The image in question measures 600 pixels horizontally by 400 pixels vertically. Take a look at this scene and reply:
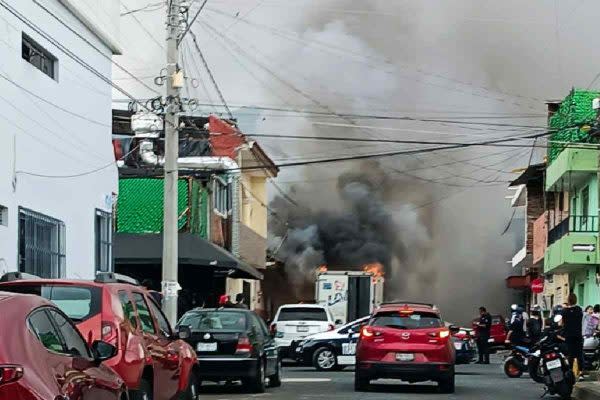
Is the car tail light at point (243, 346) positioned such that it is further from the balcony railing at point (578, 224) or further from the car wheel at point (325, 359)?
Result: the balcony railing at point (578, 224)

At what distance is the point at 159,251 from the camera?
33906mm

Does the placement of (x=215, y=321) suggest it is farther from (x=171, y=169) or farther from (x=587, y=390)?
(x=171, y=169)

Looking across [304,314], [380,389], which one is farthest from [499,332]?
[380,389]

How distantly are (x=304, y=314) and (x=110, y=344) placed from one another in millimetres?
22566

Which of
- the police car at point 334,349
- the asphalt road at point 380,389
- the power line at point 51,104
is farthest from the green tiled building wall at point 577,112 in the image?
the power line at point 51,104

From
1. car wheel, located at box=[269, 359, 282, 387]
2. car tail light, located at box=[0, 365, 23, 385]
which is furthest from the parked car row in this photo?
car wheel, located at box=[269, 359, 282, 387]

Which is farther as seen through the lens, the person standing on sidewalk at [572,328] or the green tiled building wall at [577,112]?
the green tiled building wall at [577,112]

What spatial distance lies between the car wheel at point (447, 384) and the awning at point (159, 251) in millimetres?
13278

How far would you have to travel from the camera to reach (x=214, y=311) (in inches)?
792

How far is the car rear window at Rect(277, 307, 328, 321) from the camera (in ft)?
105

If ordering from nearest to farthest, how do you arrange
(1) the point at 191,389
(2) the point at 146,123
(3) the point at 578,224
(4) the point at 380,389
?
(1) the point at 191,389, (4) the point at 380,389, (2) the point at 146,123, (3) the point at 578,224

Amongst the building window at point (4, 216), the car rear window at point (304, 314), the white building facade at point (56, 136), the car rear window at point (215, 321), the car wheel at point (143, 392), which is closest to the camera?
the car wheel at point (143, 392)

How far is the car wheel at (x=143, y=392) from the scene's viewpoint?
36.9ft

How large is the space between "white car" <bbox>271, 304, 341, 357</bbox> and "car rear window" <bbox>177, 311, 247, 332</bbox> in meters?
10.9
